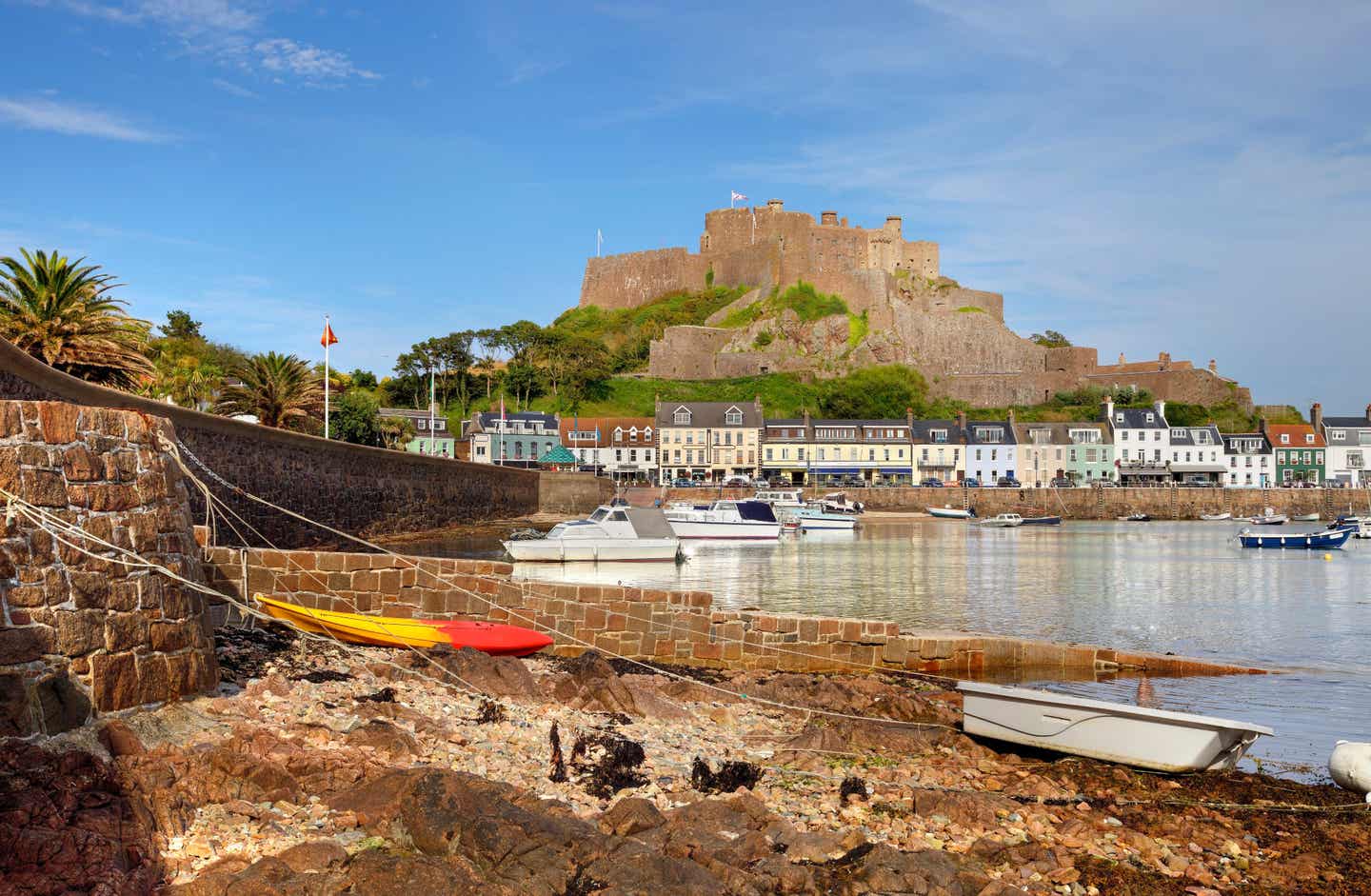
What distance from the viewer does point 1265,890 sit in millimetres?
6863

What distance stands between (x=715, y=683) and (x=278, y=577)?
17.4ft

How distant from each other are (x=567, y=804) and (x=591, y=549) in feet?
90.6

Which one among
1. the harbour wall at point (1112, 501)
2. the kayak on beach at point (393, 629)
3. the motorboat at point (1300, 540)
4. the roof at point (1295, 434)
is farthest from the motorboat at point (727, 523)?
the roof at point (1295, 434)

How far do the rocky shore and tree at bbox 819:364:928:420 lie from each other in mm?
91862

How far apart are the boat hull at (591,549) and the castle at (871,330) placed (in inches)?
2954

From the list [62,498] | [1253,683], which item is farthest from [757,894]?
[1253,683]

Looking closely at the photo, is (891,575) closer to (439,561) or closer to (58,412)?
(439,561)

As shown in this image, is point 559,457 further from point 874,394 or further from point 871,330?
point 871,330

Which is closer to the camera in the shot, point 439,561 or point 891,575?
point 439,561

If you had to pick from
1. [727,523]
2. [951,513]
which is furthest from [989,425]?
[727,523]

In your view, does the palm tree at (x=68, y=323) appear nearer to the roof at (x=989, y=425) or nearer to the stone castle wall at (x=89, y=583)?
the stone castle wall at (x=89, y=583)

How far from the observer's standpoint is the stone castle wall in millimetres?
6242

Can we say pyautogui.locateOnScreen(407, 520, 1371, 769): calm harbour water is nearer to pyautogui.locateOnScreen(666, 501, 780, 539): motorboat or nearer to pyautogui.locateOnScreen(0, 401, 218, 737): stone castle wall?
pyautogui.locateOnScreen(666, 501, 780, 539): motorboat

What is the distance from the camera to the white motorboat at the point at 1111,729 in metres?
9.29
